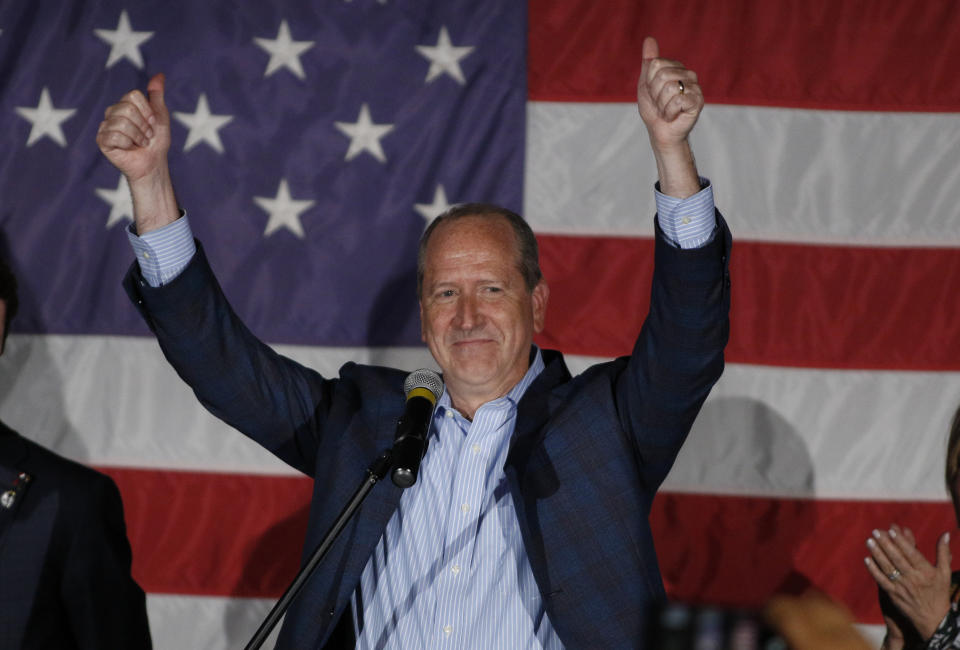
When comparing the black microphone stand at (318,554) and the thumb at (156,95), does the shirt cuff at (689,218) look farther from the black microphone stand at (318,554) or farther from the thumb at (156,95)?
the thumb at (156,95)

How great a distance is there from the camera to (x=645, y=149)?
9.62 feet

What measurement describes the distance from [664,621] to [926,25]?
8.56 feet

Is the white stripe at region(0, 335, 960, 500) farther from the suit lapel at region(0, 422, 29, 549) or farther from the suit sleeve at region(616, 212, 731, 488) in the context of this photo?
the suit sleeve at region(616, 212, 731, 488)

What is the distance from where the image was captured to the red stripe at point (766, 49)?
113 inches

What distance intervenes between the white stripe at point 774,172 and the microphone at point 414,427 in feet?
4.08

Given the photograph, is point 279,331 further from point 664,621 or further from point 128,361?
point 664,621

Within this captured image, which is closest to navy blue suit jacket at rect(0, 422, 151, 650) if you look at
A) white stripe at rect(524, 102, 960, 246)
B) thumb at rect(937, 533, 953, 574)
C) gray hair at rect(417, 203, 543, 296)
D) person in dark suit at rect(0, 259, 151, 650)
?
person in dark suit at rect(0, 259, 151, 650)

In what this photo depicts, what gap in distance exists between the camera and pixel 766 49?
2.90 metres

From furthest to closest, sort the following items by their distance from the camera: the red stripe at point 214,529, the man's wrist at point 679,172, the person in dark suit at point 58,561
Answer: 1. the red stripe at point 214,529
2. the person in dark suit at point 58,561
3. the man's wrist at point 679,172

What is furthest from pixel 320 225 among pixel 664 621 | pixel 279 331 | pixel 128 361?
pixel 664 621

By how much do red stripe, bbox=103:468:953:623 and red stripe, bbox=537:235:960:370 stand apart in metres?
0.39

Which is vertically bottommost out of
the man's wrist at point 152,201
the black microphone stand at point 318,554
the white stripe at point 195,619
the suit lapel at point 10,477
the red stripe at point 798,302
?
the black microphone stand at point 318,554

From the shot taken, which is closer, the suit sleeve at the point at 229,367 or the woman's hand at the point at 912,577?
the suit sleeve at the point at 229,367

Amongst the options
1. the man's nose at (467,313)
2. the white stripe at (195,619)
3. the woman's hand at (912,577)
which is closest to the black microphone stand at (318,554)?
the man's nose at (467,313)
